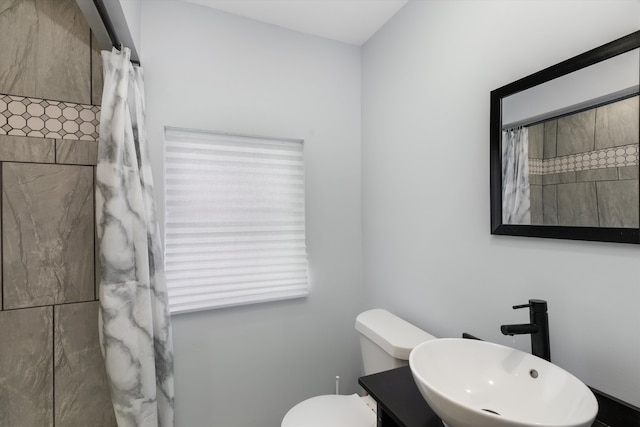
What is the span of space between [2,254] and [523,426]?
6.32 feet

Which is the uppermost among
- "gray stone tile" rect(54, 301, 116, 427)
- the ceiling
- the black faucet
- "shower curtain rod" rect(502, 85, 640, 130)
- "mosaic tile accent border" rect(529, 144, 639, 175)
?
the ceiling

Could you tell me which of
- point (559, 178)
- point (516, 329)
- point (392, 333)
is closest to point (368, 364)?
point (392, 333)

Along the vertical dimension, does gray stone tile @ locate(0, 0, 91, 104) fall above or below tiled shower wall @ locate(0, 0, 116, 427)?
above

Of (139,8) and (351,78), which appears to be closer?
(139,8)

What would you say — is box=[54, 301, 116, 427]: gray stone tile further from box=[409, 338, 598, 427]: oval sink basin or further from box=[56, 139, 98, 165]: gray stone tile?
box=[409, 338, 598, 427]: oval sink basin

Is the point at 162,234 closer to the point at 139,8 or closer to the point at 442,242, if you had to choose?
the point at 139,8

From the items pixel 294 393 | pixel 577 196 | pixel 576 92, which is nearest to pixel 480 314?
pixel 577 196

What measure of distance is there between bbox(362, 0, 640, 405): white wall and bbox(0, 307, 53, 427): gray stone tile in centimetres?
173

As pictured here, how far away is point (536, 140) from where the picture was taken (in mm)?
1074

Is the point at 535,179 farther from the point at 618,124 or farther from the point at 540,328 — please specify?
the point at 540,328

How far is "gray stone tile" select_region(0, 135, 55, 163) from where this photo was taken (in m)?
1.29

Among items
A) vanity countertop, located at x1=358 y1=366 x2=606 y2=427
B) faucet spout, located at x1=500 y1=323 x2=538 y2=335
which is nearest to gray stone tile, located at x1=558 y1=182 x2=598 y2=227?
faucet spout, located at x1=500 y1=323 x2=538 y2=335

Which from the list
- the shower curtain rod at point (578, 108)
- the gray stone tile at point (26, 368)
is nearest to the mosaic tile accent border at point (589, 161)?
the shower curtain rod at point (578, 108)

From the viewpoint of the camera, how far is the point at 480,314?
4.21ft
